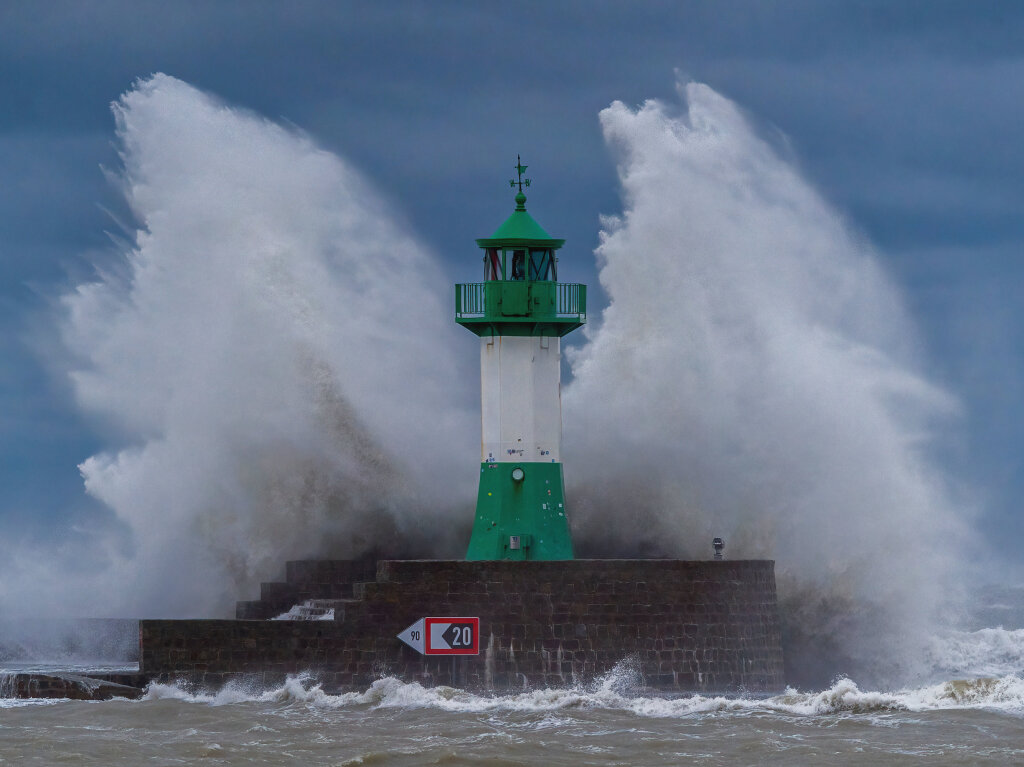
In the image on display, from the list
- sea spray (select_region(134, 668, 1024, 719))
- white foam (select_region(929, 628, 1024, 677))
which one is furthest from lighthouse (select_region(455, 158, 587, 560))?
white foam (select_region(929, 628, 1024, 677))

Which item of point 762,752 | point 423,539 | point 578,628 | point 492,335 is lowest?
point 762,752

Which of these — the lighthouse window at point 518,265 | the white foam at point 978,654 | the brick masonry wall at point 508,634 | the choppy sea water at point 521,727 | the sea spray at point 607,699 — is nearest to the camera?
the choppy sea water at point 521,727

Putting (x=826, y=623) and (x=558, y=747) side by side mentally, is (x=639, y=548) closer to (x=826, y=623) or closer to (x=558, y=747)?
(x=826, y=623)

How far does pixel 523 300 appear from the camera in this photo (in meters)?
25.5

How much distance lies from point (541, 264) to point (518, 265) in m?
0.30

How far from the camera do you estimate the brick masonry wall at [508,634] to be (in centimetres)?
2383

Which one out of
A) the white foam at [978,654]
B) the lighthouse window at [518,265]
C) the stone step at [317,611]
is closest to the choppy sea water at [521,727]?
the stone step at [317,611]

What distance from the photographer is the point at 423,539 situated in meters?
29.3

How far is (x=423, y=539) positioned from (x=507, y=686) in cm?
584

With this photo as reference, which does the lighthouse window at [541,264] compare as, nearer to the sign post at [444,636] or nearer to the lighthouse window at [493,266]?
the lighthouse window at [493,266]

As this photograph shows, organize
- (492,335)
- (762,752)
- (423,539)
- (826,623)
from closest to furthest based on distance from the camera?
1. (762,752)
2. (492,335)
3. (826,623)
4. (423,539)

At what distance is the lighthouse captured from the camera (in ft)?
83.5

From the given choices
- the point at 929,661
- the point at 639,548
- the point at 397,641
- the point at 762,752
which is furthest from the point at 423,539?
the point at 762,752

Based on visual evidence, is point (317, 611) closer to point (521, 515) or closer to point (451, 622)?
point (451, 622)
